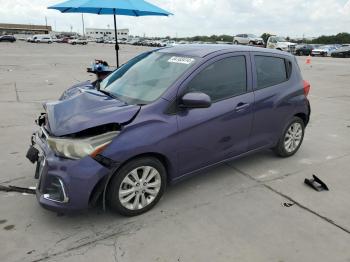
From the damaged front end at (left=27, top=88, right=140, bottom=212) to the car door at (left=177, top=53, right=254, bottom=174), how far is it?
26.2 inches

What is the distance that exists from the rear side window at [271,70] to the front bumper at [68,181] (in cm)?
245

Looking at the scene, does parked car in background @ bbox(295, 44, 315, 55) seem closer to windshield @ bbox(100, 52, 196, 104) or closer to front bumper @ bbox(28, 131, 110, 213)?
windshield @ bbox(100, 52, 196, 104)

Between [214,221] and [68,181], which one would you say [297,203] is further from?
[68,181]

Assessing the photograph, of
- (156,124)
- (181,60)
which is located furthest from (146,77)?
(156,124)

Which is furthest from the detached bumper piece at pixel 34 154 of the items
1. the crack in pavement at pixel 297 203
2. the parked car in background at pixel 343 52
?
the parked car in background at pixel 343 52

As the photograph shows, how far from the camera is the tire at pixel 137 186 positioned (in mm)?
3289

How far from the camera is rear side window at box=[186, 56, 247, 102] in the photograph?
384cm

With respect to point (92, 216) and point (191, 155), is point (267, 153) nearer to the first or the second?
point (191, 155)

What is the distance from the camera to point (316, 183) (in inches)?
170

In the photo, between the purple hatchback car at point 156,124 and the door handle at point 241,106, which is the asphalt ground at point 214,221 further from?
the door handle at point 241,106

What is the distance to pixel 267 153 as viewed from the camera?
5.39 meters

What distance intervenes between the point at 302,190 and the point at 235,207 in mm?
990

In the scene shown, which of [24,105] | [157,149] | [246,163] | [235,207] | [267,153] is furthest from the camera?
[24,105]

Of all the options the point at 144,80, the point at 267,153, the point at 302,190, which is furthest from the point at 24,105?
the point at 302,190
